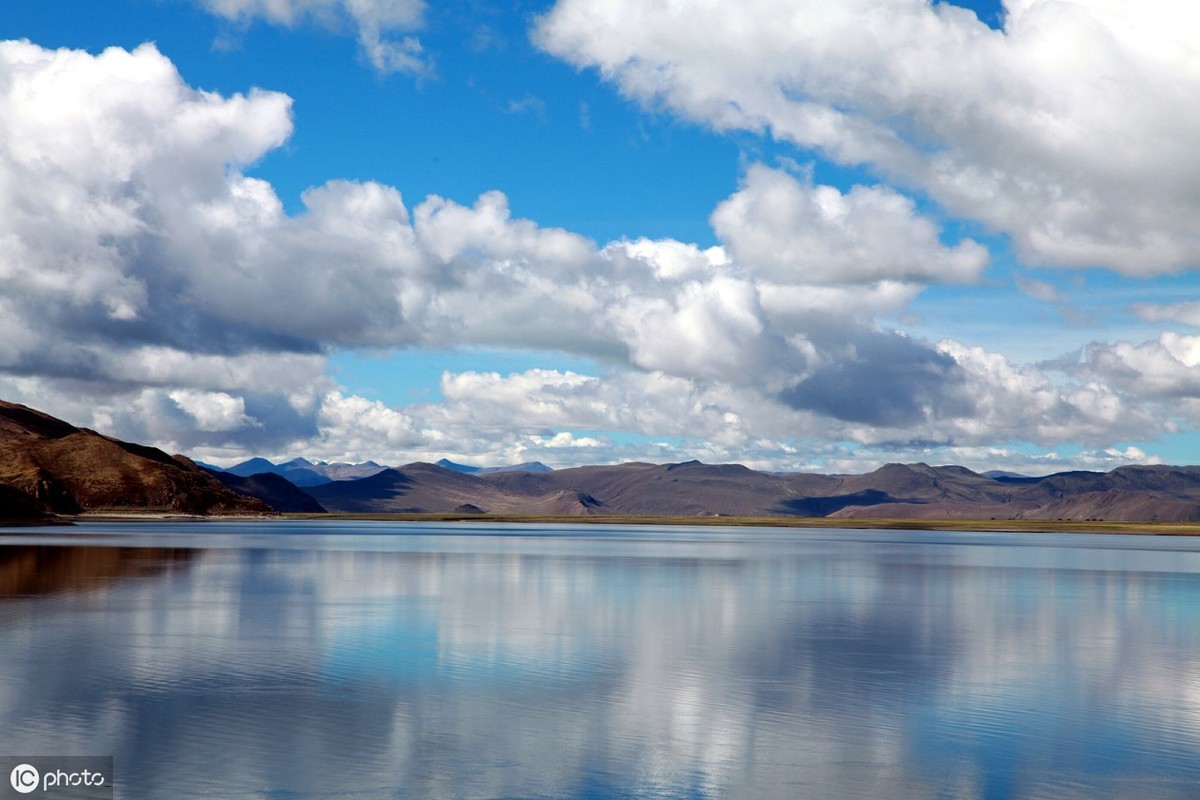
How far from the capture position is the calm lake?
2784 centimetres

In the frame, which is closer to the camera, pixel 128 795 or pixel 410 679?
pixel 128 795

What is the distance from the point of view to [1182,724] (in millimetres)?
35344

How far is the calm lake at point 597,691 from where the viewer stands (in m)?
27.8

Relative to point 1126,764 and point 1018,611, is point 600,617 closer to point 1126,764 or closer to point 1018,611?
point 1018,611

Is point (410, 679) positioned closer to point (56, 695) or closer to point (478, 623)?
point (56, 695)

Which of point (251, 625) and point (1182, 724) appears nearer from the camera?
point (1182, 724)

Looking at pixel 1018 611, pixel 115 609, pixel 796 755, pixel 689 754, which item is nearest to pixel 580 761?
pixel 689 754

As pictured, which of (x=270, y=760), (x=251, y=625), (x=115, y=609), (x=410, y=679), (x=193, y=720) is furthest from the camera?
(x=115, y=609)

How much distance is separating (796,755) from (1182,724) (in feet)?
46.2

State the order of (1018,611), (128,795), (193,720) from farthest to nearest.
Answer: (1018,611)
(193,720)
(128,795)

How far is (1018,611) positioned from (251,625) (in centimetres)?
4608

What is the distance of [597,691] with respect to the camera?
3916 cm

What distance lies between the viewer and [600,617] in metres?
63.5

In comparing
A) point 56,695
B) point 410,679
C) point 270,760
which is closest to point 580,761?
point 270,760
